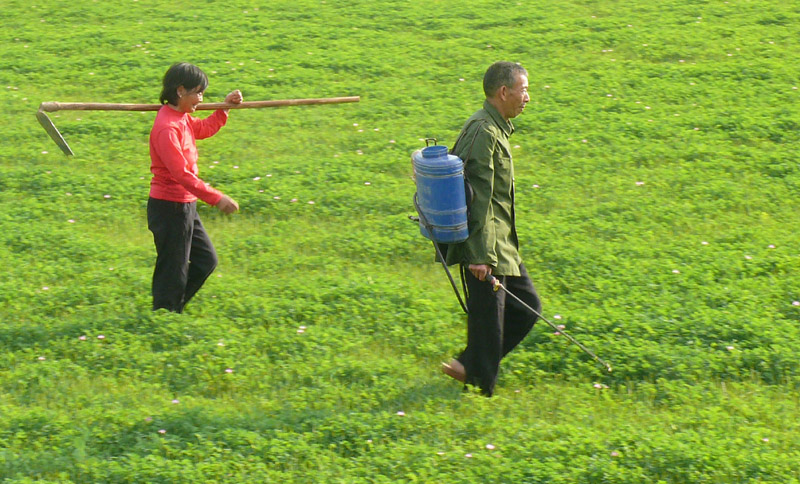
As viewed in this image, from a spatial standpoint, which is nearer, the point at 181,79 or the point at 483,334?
the point at 483,334

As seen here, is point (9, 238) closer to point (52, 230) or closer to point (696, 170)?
point (52, 230)

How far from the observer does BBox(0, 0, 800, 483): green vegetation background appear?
534 centimetres

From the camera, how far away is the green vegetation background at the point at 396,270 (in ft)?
17.5

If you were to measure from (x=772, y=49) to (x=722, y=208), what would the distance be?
17.4ft

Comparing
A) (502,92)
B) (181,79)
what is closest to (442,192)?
(502,92)

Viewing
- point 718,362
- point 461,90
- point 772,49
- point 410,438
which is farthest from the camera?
point 772,49

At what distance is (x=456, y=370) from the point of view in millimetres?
5934

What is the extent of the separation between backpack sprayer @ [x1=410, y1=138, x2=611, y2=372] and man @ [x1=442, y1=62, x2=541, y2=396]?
0.09 m

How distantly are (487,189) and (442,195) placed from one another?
1.00ft

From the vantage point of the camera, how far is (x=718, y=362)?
242 inches

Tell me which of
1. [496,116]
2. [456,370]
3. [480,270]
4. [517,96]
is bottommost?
[456,370]

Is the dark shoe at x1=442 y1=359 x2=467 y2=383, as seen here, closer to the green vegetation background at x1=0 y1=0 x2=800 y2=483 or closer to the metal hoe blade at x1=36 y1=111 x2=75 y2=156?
the green vegetation background at x1=0 y1=0 x2=800 y2=483

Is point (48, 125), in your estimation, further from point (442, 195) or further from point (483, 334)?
point (483, 334)

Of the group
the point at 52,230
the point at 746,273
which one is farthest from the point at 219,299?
the point at 746,273
